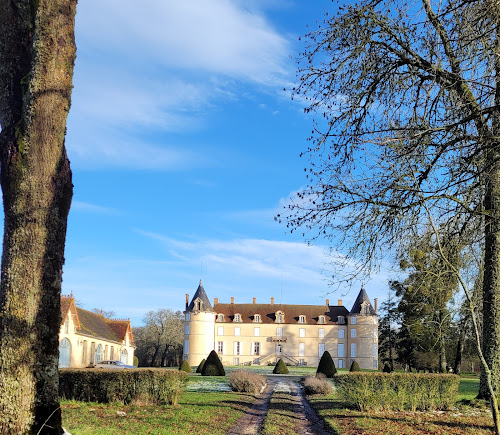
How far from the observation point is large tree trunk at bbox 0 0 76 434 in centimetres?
588

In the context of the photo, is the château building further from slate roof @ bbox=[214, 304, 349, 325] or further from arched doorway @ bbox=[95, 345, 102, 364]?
arched doorway @ bbox=[95, 345, 102, 364]

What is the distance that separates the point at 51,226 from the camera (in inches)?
248

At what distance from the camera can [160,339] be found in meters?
62.7

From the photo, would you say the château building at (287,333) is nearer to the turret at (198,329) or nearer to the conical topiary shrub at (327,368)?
the turret at (198,329)

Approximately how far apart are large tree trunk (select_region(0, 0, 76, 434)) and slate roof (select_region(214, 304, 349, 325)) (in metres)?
56.6

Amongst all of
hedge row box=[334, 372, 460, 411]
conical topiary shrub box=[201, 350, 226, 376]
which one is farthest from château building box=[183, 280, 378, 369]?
hedge row box=[334, 372, 460, 411]

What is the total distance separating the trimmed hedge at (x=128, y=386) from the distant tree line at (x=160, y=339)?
47626 millimetres

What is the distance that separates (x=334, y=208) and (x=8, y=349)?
18.3ft

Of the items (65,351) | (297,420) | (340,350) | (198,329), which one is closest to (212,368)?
(65,351)

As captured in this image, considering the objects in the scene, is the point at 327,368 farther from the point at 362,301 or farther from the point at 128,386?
the point at 362,301

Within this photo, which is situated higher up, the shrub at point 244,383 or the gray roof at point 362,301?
the gray roof at point 362,301

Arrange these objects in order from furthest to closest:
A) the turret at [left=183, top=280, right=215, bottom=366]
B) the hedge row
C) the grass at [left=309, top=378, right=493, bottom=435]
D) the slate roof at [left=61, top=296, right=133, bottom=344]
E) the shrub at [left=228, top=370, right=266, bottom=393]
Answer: the turret at [left=183, top=280, right=215, bottom=366] < the slate roof at [left=61, top=296, right=133, bottom=344] < the shrub at [left=228, top=370, right=266, bottom=393] < the hedge row < the grass at [left=309, top=378, right=493, bottom=435]

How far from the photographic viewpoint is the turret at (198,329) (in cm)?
5488

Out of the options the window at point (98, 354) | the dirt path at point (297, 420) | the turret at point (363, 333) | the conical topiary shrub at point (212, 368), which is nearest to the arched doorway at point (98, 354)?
the window at point (98, 354)
